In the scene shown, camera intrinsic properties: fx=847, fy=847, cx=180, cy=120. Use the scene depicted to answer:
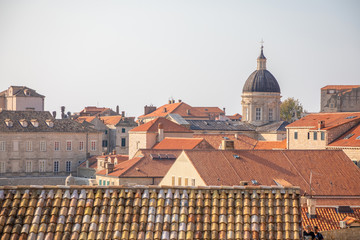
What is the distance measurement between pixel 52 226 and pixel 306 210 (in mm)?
20393

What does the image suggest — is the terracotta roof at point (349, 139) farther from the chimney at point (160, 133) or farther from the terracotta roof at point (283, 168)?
the chimney at point (160, 133)

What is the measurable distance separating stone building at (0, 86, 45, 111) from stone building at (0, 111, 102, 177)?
14517mm

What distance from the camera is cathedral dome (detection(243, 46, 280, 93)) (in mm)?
130000

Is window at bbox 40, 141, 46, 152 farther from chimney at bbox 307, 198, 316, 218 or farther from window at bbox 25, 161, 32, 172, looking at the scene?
chimney at bbox 307, 198, 316, 218

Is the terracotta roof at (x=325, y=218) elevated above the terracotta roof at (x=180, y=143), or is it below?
below

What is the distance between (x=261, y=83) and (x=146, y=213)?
11150cm

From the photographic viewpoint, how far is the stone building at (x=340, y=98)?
118m

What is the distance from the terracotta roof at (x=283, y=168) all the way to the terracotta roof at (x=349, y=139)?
9500 millimetres

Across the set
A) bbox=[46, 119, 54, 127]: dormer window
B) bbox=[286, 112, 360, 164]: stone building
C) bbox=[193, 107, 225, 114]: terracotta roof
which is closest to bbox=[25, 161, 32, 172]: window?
bbox=[46, 119, 54, 127]: dormer window

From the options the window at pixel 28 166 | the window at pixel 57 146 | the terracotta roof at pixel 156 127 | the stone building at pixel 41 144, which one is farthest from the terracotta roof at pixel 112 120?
the terracotta roof at pixel 156 127

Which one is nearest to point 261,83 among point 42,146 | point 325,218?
point 42,146

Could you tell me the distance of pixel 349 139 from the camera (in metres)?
67.2

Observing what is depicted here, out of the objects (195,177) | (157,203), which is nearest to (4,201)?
(157,203)

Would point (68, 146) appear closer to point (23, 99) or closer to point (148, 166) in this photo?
point (23, 99)
